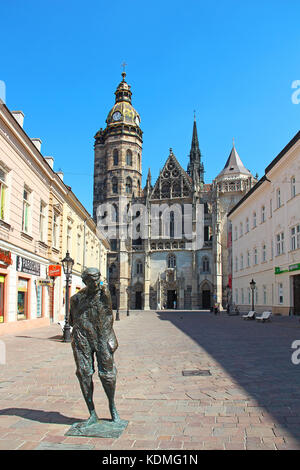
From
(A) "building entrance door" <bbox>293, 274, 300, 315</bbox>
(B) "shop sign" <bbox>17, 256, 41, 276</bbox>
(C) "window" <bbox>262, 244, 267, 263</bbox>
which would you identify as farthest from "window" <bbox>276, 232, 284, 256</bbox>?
(B) "shop sign" <bbox>17, 256, 41, 276</bbox>

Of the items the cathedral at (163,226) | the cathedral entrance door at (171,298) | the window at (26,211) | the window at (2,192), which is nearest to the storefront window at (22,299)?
the window at (26,211)

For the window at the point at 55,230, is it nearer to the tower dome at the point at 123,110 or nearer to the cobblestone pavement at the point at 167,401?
the cobblestone pavement at the point at 167,401

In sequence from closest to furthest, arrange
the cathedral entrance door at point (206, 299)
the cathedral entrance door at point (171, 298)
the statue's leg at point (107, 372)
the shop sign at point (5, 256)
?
the statue's leg at point (107, 372), the shop sign at point (5, 256), the cathedral entrance door at point (206, 299), the cathedral entrance door at point (171, 298)

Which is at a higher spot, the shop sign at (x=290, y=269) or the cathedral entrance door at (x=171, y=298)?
the shop sign at (x=290, y=269)

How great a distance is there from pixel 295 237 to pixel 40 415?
2128cm

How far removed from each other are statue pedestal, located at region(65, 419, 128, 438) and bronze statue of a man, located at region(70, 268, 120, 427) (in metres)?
0.06

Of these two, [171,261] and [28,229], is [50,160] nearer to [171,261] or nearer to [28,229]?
[28,229]

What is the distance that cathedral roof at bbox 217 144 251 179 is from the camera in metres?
71.0

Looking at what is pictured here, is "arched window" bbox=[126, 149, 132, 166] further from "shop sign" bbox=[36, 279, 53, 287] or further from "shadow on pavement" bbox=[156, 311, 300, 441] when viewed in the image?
"shadow on pavement" bbox=[156, 311, 300, 441]

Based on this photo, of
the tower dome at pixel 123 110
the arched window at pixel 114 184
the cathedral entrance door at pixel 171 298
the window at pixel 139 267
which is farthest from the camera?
the tower dome at pixel 123 110

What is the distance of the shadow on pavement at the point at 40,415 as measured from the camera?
530 cm

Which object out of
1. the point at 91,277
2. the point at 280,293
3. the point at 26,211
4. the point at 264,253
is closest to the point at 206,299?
the point at 264,253

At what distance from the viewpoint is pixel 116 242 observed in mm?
70938
